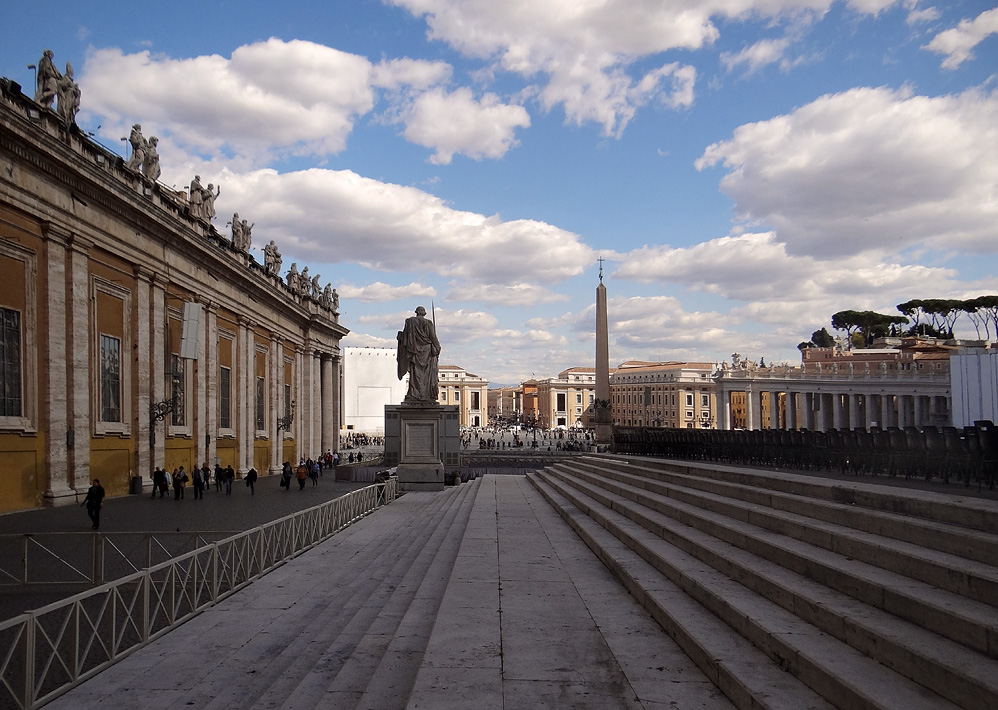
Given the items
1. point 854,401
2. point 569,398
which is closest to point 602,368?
point 854,401

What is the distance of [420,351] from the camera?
23.6m

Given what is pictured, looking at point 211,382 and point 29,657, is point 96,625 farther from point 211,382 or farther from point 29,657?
point 211,382

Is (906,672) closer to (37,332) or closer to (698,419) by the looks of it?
(37,332)

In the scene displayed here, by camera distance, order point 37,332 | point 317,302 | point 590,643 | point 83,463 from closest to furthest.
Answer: point 590,643 < point 37,332 < point 83,463 < point 317,302

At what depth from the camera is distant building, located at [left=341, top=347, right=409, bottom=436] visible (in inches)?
3634

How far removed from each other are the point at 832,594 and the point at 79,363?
2086 centimetres

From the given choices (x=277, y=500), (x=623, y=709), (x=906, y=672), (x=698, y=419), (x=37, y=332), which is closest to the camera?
(x=906, y=672)

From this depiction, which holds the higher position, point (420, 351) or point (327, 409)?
point (420, 351)

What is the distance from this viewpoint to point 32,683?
5.02 metres

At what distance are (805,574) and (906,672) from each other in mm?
1753

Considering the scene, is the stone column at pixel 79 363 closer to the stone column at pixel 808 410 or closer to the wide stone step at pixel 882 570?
the wide stone step at pixel 882 570

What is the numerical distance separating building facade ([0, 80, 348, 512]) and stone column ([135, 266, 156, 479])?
5 cm

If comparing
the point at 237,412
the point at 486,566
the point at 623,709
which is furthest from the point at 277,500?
the point at 623,709

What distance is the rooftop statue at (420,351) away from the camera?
23344 millimetres
